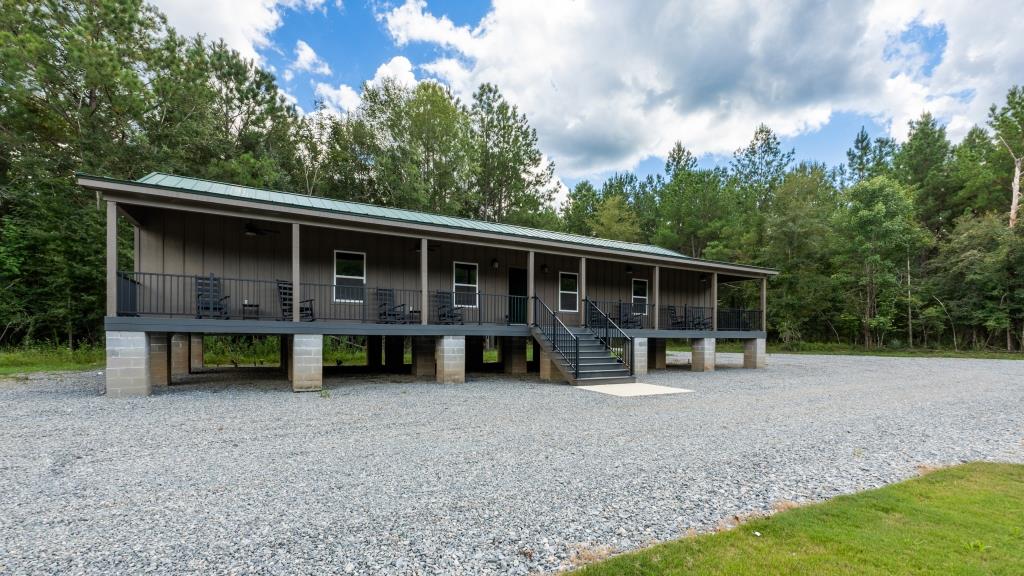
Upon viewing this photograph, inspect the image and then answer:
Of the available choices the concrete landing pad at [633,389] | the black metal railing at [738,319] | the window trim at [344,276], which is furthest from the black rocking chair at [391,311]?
the black metal railing at [738,319]

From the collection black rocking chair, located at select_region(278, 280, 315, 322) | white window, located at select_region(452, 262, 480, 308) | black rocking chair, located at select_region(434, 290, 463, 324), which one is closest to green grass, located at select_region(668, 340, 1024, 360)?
white window, located at select_region(452, 262, 480, 308)

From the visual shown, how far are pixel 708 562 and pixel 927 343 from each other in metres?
32.4

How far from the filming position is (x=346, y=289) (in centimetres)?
1130

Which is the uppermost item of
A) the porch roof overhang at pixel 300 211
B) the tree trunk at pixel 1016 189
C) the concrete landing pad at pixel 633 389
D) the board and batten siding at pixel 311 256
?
the tree trunk at pixel 1016 189

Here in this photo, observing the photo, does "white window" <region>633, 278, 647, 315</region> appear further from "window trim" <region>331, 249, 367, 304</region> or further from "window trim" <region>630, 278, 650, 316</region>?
"window trim" <region>331, 249, 367, 304</region>

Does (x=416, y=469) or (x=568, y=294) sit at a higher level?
(x=568, y=294)

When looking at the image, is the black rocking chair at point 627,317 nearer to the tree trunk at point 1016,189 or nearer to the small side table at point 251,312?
the small side table at point 251,312

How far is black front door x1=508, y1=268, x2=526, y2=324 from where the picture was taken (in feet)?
45.1

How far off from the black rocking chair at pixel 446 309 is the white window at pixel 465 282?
377 millimetres

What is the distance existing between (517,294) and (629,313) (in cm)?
388

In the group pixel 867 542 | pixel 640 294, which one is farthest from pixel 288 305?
pixel 640 294

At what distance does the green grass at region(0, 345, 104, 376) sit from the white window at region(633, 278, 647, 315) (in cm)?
1713

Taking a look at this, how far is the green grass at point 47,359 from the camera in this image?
41.5ft

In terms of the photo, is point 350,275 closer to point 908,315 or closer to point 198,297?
point 198,297
